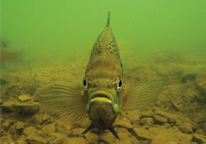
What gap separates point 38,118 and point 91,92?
2776 mm

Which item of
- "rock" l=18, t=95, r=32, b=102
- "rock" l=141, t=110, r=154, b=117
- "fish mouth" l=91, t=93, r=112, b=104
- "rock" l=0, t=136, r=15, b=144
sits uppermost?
"fish mouth" l=91, t=93, r=112, b=104

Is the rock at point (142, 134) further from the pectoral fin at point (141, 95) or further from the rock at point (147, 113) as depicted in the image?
the pectoral fin at point (141, 95)

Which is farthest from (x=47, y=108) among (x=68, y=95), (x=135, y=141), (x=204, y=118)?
(x=204, y=118)

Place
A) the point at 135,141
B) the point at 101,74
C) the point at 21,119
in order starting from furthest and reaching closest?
the point at 21,119, the point at 135,141, the point at 101,74

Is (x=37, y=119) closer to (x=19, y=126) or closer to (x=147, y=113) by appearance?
(x=19, y=126)

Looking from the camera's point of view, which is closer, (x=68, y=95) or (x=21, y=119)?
(x=68, y=95)

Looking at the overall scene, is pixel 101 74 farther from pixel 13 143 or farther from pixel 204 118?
pixel 204 118

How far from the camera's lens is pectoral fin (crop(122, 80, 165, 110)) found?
2.49 m

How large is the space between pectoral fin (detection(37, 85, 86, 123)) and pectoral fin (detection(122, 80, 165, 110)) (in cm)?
82

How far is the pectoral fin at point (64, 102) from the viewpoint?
2.57 metres

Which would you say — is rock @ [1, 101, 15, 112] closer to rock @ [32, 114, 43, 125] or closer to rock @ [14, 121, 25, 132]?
rock @ [14, 121, 25, 132]

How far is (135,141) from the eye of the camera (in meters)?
3.11

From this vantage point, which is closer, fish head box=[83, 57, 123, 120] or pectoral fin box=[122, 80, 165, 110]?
fish head box=[83, 57, 123, 120]

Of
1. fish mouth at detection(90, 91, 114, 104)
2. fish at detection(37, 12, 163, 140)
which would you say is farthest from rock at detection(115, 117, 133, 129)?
fish mouth at detection(90, 91, 114, 104)
